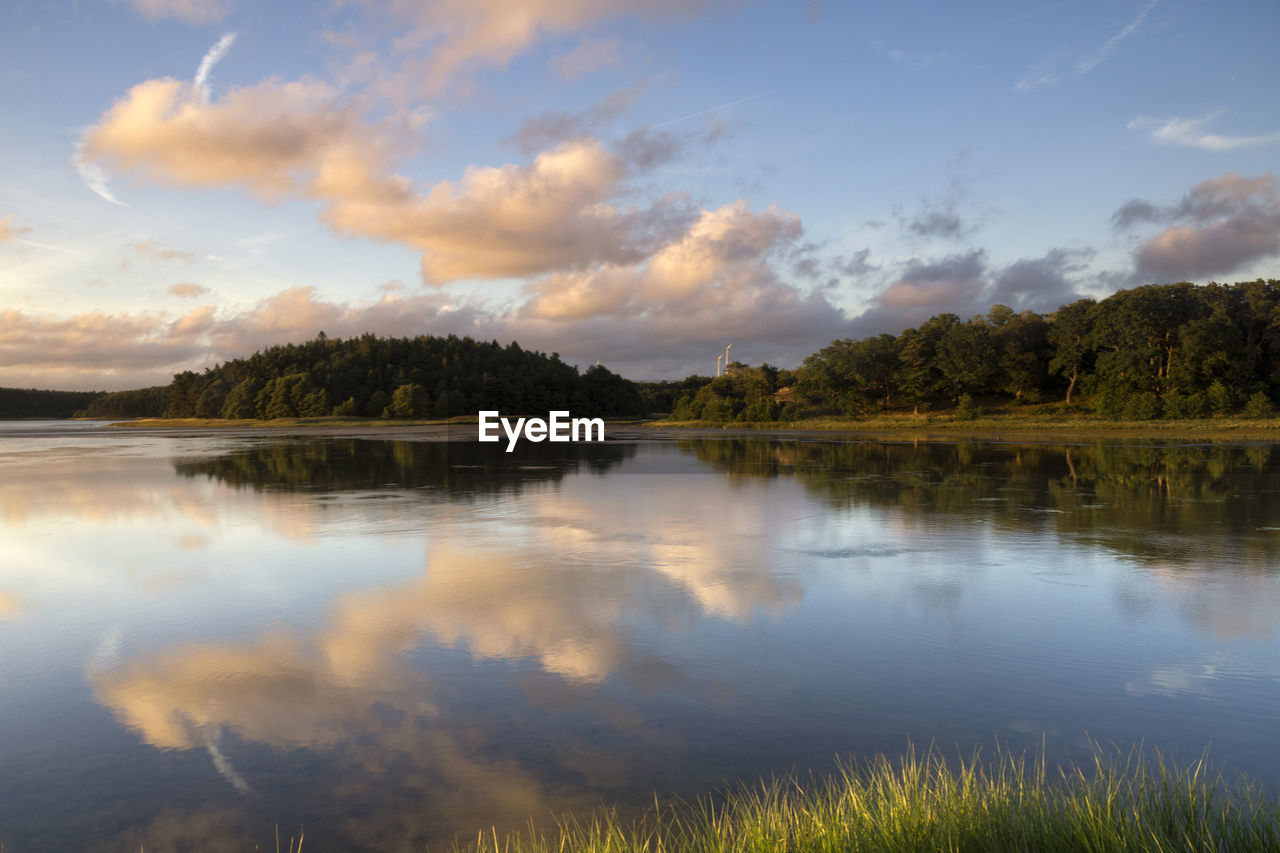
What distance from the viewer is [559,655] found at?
629 centimetres

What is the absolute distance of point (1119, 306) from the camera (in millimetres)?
59656

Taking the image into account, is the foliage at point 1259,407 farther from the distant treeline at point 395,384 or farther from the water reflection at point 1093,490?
the distant treeline at point 395,384

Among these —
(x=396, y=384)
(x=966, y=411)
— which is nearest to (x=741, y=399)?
(x=966, y=411)

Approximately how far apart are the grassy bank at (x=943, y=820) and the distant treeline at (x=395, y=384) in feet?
348

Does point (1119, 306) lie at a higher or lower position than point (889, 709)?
higher

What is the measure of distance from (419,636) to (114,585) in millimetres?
4746

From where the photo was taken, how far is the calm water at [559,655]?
4.25m

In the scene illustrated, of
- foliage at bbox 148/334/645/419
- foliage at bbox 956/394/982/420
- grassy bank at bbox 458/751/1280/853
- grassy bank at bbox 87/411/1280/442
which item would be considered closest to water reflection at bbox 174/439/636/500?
grassy bank at bbox 458/751/1280/853

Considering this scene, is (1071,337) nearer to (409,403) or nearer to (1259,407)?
(1259,407)

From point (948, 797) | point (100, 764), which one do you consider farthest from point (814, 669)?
point (100, 764)

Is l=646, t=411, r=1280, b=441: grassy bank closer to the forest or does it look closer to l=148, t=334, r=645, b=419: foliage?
the forest

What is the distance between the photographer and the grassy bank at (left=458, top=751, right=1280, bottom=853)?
3.23 meters

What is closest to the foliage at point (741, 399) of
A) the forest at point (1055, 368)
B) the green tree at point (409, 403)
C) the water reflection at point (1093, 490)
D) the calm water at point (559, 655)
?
the forest at point (1055, 368)

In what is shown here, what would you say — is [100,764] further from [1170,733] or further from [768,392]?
[768,392]
